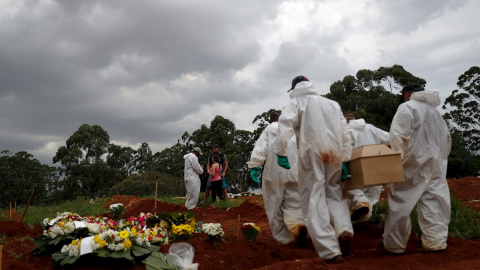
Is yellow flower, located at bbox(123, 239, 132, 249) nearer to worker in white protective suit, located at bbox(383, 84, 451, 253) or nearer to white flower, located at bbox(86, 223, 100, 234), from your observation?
white flower, located at bbox(86, 223, 100, 234)

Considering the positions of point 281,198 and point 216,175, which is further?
point 216,175

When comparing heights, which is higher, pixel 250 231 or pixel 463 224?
pixel 250 231

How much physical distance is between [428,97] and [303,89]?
1.60 m

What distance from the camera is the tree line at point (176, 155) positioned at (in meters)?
22.1

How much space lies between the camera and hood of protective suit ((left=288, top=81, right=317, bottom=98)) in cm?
477

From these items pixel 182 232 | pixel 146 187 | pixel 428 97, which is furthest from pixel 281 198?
pixel 146 187

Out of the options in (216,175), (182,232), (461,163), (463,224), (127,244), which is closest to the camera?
(127,244)

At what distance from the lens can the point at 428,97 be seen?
4961 mm

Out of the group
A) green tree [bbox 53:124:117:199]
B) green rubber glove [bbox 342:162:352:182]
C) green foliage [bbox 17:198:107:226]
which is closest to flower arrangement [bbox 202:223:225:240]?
green rubber glove [bbox 342:162:352:182]

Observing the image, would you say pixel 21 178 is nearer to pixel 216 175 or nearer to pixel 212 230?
pixel 216 175

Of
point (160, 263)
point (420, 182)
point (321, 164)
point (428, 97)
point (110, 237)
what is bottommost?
point (160, 263)

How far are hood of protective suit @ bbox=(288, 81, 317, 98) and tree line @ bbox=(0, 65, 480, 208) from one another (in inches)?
549

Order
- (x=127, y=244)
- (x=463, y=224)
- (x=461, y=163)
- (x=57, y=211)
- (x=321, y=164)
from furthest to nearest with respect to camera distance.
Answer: (x=461, y=163) < (x=57, y=211) < (x=463, y=224) < (x=321, y=164) < (x=127, y=244)

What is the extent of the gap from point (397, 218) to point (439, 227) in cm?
52
